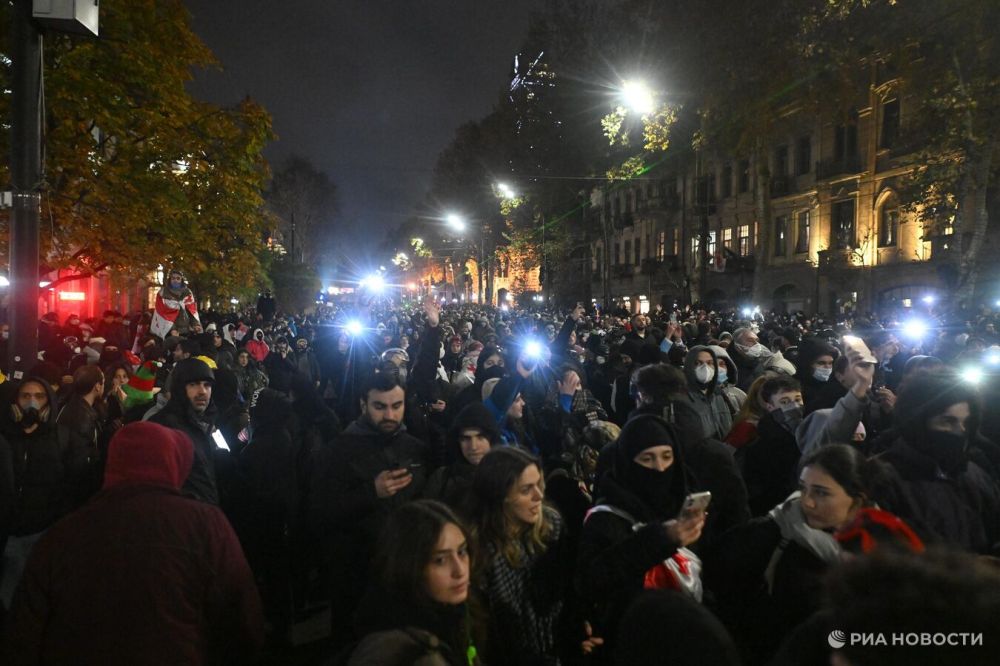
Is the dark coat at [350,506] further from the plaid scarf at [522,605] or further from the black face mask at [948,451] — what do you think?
the black face mask at [948,451]

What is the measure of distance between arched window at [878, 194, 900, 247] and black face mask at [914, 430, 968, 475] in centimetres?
2935

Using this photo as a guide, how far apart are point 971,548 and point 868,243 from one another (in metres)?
30.3

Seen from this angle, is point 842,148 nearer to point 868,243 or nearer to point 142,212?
point 868,243

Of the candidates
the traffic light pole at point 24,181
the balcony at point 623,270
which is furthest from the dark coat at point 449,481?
the balcony at point 623,270

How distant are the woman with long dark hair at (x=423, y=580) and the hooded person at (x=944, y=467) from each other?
2013mm

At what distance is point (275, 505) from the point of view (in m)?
4.64

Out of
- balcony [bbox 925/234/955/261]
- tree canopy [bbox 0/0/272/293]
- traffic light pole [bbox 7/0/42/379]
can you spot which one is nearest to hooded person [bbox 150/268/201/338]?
tree canopy [bbox 0/0/272/293]

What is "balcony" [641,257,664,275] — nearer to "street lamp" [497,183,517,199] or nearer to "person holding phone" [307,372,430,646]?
"street lamp" [497,183,517,199]

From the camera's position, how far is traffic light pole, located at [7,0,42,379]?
6328 millimetres

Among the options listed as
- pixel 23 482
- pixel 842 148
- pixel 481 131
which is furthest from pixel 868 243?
pixel 23 482

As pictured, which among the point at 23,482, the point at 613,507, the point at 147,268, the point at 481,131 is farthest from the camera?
the point at 481,131

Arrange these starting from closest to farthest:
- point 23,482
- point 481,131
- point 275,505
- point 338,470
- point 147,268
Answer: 1. point 338,470
2. point 23,482
3. point 275,505
4. point 147,268
5. point 481,131

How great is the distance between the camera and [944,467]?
3098 mm

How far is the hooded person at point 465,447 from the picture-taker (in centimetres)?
370
